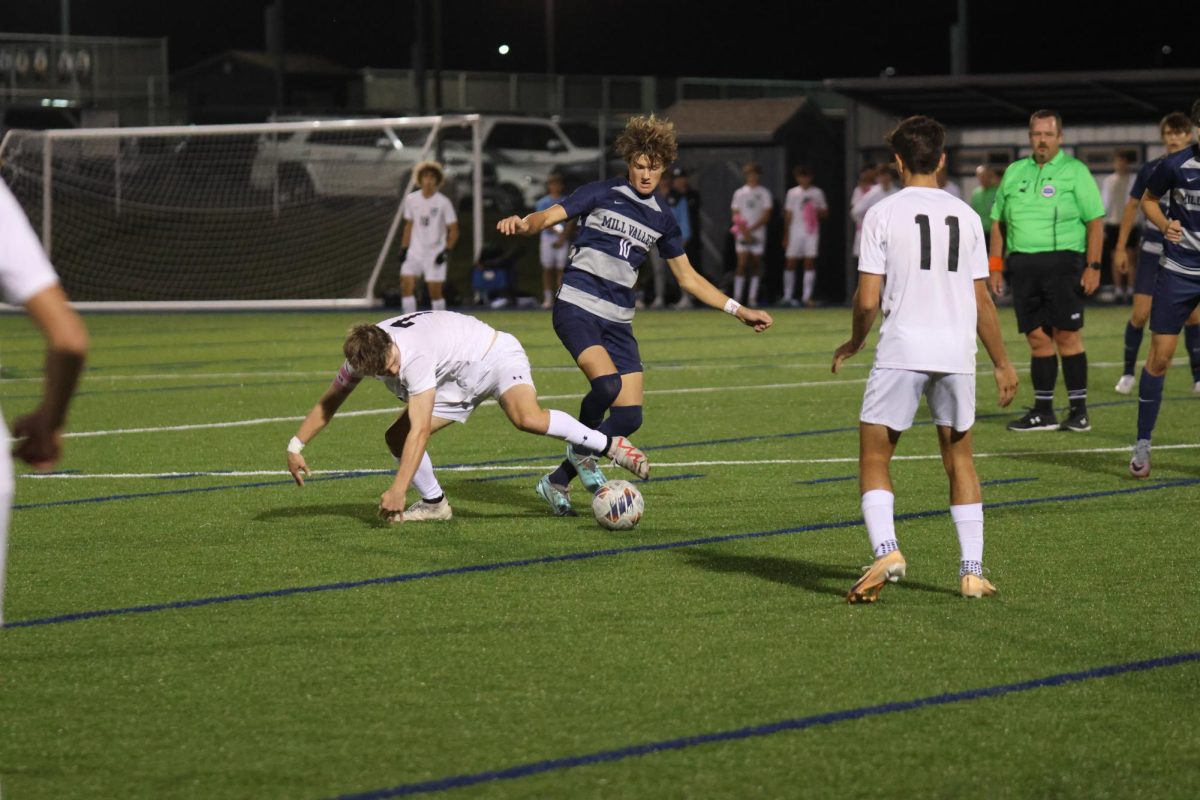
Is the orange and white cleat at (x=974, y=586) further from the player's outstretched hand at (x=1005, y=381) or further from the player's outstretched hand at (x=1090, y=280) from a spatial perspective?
the player's outstretched hand at (x=1090, y=280)

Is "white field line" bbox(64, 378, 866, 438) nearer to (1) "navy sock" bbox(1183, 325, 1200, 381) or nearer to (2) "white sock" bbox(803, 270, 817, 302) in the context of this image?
(1) "navy sock" bbox(1183, 325, 1200, 381)

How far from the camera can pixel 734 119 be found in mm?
30750

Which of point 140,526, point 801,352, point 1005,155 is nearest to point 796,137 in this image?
point 1005,155

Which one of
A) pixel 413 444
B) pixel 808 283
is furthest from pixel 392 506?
pixel 808 283

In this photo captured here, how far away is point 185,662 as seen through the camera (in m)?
5.83

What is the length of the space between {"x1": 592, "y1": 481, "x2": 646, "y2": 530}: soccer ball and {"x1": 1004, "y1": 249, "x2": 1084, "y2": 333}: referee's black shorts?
16.1 ft

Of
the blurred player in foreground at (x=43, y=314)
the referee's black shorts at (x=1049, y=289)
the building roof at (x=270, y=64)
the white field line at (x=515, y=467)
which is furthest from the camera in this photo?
the building roof at (x=270, y=64)

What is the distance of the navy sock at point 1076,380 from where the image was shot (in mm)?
12242

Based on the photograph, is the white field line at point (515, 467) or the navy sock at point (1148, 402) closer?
the navy sock at point (1148, 402)

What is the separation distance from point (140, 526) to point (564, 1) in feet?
214

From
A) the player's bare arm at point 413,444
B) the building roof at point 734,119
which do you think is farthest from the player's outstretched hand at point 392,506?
the building roof at point 734,119

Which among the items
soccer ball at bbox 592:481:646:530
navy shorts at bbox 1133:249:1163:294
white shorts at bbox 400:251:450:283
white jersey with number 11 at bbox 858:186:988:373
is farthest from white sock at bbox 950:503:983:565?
white shorts at bbox 400:251:450:283

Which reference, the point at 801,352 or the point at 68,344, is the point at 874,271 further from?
the point at 801,352

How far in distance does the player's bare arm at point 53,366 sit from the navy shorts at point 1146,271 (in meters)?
11.6
